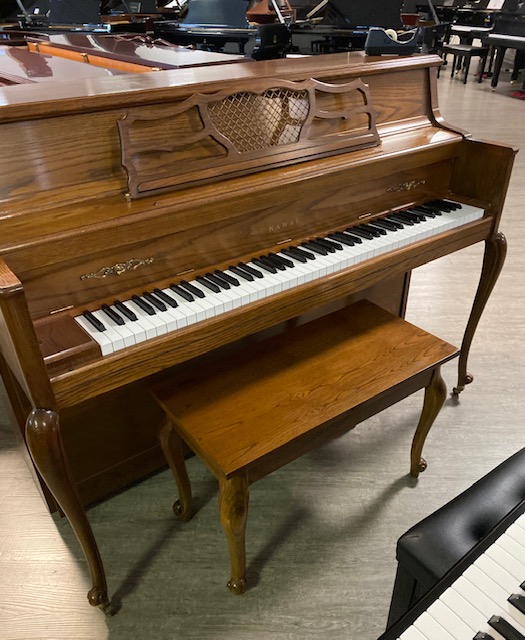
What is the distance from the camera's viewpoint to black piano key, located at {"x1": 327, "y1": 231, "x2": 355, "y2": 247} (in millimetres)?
1698

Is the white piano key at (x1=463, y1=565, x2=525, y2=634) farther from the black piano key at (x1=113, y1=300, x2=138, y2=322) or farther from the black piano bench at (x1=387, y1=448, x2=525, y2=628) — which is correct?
the black piano key at (x1=113, y1=300, x2=138, y2=322)

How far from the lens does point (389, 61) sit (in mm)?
1867

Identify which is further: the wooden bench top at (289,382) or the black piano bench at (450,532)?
the wooden bench top at (289,382)

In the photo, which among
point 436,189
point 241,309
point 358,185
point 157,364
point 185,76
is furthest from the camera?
point 436,189

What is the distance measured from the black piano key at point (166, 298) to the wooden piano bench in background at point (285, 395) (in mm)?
280

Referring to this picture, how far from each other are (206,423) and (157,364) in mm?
210

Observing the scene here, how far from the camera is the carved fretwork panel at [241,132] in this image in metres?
1.38

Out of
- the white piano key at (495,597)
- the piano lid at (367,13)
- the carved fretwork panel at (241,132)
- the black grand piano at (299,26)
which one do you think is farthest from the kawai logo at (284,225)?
the piano lid at (367,13)

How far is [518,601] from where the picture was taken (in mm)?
746

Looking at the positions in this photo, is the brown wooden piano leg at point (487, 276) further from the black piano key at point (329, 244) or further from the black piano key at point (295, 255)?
the black piano key at point (295, 255)

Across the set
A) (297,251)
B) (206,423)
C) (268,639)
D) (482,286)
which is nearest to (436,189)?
(482,286)

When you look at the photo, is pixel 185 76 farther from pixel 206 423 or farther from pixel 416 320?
pixel 416 320

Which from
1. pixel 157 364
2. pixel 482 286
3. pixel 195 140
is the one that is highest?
A: pixel 195 140

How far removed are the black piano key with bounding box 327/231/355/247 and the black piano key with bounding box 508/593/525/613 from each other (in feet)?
3.68
